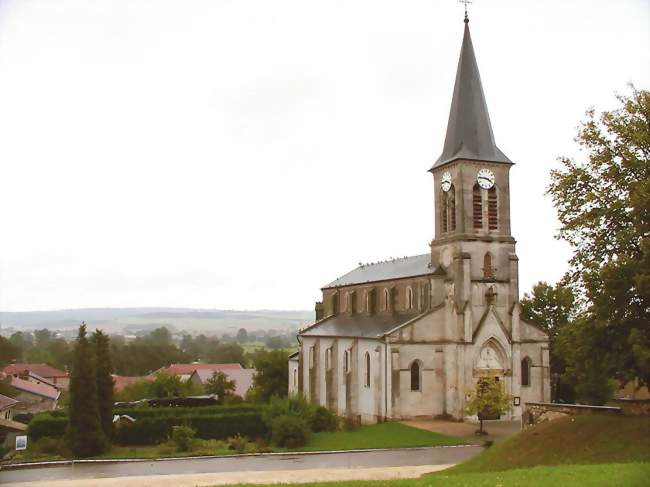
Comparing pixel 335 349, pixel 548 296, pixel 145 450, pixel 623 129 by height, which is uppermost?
pixel 623 129

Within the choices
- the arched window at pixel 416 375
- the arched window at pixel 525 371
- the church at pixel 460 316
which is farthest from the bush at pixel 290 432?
the arched window at pixel 525 371

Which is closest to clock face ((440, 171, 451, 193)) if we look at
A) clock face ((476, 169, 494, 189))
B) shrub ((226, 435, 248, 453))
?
clock face ((476, 169, 494, 189))

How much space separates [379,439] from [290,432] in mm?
4987

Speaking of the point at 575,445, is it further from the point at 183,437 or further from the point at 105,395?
the point at 105,395

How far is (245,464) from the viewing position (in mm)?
33375

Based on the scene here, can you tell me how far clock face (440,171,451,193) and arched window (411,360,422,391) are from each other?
484 inches

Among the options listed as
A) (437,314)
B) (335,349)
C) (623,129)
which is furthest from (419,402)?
(623,129)

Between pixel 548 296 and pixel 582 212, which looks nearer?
pixel 582 212

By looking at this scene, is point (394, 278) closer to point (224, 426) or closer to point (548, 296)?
point (548, 296)

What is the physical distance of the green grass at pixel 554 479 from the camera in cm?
1875

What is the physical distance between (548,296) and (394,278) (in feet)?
38.1

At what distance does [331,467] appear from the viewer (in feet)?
104

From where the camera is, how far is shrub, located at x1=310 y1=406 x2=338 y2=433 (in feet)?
148

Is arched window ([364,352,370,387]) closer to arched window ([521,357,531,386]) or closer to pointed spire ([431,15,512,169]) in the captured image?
arched window ([521,357,531,386])
